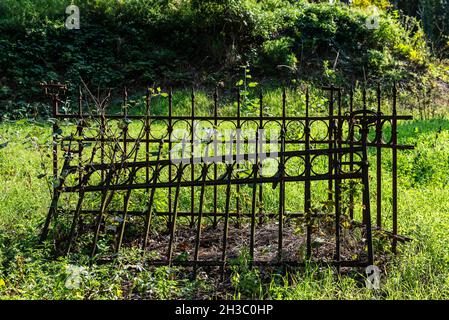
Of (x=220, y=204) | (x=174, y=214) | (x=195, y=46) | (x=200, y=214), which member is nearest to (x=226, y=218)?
(x=200, y=214)

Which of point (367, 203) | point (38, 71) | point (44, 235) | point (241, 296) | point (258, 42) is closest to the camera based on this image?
point (241, 296)

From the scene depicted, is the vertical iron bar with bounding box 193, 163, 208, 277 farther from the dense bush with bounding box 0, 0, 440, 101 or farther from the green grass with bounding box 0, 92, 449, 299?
the dense bush with bounding box 0, 0, 440, 101

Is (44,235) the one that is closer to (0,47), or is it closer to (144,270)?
(144,270)

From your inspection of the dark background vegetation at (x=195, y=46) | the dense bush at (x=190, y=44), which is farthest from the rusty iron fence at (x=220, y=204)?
the dense bush at (x=190, y=44)

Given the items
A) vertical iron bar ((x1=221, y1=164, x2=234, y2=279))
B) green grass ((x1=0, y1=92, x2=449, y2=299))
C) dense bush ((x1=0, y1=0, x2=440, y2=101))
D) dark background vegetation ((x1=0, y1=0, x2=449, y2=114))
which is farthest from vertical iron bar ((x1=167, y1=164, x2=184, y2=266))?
dense bush ((x1=0, y1=0, x2=440, y2=101))

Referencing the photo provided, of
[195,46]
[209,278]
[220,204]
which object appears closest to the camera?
[209,278]

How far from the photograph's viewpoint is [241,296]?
3.78 metres

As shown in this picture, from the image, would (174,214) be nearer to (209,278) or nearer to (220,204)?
(209,278)

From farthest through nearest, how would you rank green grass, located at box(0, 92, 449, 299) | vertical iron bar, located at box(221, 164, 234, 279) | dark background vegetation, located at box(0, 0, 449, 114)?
1. dark background vegetation, located at box(0, 0, 449, 114)
2. vertical iron bar, located at box(221, 164, 234, 279)
3. green grass, located at box(0, 92, 449, 299)

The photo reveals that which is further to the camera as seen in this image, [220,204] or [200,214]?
[220,204]

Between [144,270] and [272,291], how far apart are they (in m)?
0.93
